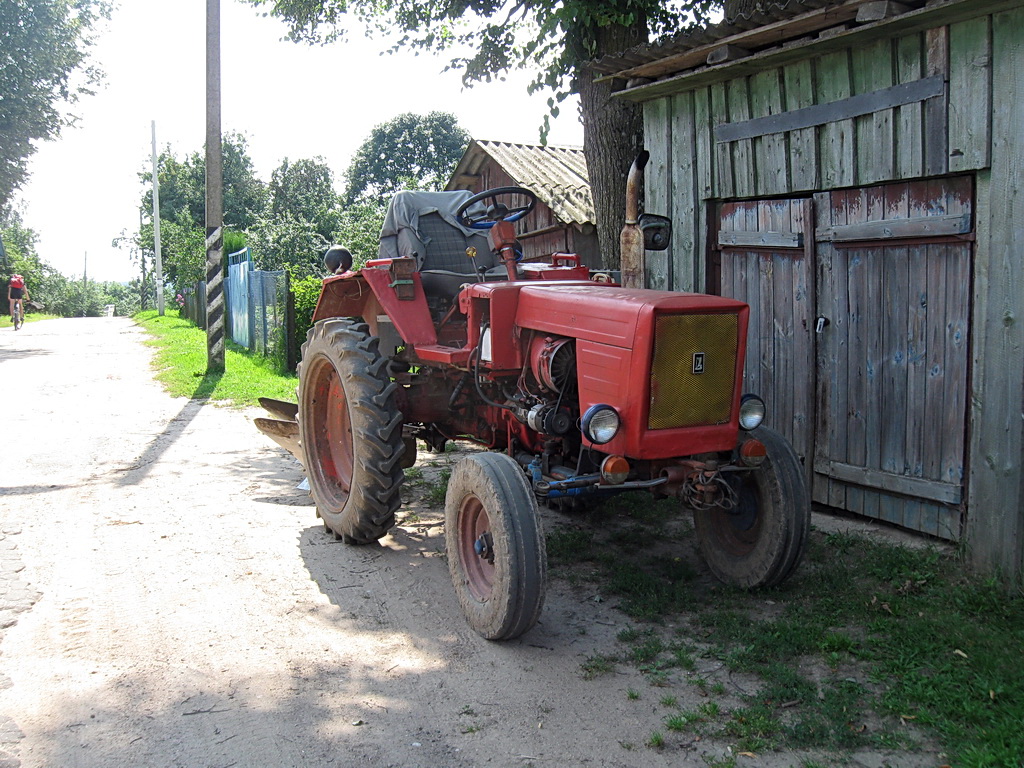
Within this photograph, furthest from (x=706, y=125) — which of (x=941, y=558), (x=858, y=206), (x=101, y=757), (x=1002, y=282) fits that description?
(x=101, y=757)

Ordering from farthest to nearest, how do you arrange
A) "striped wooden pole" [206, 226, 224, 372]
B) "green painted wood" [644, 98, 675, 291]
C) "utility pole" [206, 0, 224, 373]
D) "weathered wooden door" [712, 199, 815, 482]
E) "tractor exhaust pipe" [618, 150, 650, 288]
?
"striped wooden pole" [206, 226, 224, 372] → "utility pole" [206, 0, 224, 373] → "tractor exhaust pipe" [618, 150, 650, 288] → "green painted wood" [644, 98, 675, 291] → "weathered wooden door" [712, 199, 815, 482]

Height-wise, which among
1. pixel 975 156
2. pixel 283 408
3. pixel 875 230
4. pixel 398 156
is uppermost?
pixel 398 156

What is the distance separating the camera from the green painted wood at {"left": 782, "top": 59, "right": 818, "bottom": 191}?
5.77m

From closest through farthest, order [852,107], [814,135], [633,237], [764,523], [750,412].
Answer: [750,412] < [764,523] < [852,107] < [814,135] < [633,237]

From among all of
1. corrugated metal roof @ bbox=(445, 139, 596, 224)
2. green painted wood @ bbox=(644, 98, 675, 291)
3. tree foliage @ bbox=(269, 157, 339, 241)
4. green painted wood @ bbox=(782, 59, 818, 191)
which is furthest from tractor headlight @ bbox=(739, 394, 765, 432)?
tree foliage @ bbox=(269, 157, 339, 241)

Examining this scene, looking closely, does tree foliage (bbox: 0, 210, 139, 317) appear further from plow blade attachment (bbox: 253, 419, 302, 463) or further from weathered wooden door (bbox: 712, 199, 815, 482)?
weathered wooden door (bbox: 712, 199, 815, 482)

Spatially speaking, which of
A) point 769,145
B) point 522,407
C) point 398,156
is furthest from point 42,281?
point 522,407

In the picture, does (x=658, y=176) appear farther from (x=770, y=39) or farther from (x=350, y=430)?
(x=350, y=430)

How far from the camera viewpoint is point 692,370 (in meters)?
4.04

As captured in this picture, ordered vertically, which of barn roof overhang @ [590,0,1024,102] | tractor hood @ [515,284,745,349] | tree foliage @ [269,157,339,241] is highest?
tree foliage @ [269,157,339,241]

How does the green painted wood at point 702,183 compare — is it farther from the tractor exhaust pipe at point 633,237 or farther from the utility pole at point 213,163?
the utility pole at point 213,163

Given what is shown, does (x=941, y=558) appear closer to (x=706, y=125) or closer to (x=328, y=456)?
(x=706, y=125)

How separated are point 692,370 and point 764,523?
3.16 feet

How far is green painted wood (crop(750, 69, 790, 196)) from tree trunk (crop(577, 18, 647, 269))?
1.98 metres
